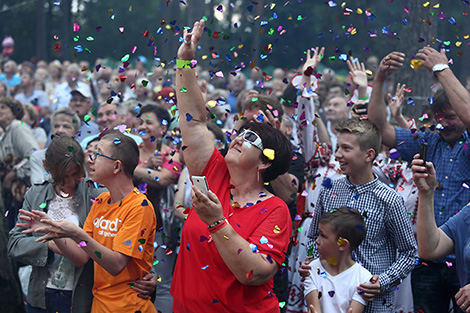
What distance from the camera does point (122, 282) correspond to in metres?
4.10

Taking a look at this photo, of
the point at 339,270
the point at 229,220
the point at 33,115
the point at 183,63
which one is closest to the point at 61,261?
the point at 229,220

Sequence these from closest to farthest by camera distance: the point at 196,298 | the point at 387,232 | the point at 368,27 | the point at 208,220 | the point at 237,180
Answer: the point at 208,220 < the point at 196,298 < the point at 237,180 < the point at 387,232 < the point at 368,27

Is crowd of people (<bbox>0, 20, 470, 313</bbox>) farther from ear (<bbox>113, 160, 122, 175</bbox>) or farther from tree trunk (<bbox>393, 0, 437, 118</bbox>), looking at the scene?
tree trunk (<bbox>393, 0, 437, 118</bbox>)

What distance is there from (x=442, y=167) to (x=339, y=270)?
143 cm

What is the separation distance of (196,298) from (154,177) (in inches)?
102

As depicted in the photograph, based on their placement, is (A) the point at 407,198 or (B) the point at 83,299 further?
(A) the point at 407,198

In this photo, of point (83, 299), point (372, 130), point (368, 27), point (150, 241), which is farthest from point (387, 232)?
point (368, 27)

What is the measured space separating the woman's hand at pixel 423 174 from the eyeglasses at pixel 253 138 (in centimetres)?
92

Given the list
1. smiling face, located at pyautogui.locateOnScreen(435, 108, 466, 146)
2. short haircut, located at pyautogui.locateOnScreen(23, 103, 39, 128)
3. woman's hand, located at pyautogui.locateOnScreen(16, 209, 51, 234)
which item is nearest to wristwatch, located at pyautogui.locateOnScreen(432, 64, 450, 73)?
smiling face, located at pyautogui.locateOnScreen(435, 108, 466, 146)

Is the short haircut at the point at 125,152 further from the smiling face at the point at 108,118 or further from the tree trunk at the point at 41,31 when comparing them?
the tree trunk at the point at 41,31

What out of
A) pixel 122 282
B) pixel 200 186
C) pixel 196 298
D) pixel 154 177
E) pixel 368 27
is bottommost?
pixel 368 27

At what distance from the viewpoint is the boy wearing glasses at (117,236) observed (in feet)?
12.9

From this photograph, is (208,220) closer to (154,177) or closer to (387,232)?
(387,232)

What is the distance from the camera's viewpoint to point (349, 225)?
4195mm
